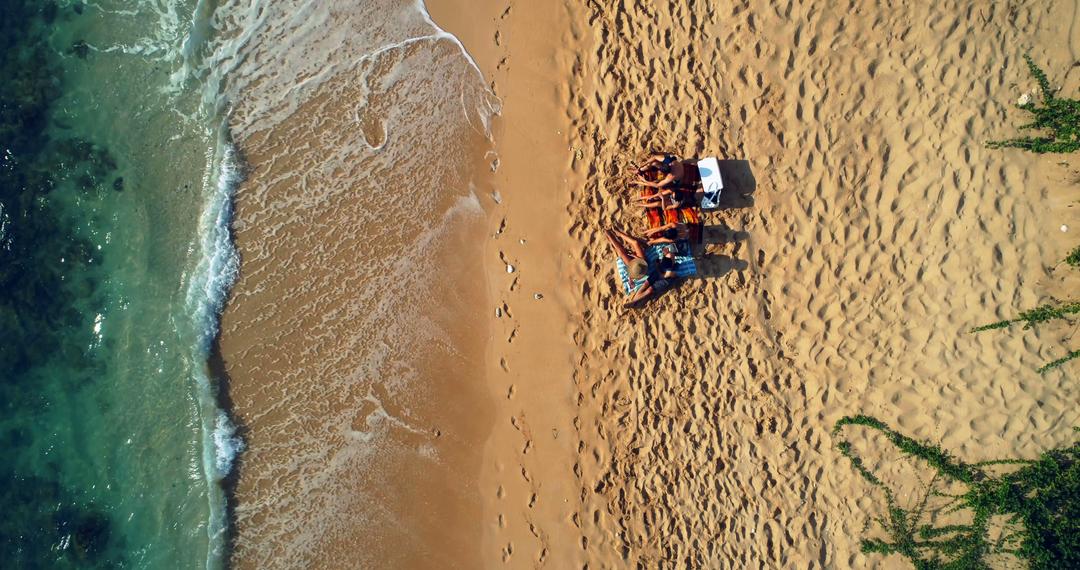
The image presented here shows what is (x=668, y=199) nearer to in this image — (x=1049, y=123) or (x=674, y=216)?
(x=674, y=216)

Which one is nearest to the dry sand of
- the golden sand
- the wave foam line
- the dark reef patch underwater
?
the golden sand

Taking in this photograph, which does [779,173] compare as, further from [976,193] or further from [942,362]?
[942,362]

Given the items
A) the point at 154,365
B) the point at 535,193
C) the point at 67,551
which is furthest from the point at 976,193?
the point at 67,551

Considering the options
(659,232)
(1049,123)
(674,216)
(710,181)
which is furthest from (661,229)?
(1049,123)

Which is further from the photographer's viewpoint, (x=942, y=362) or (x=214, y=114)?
(x=214, y=114)

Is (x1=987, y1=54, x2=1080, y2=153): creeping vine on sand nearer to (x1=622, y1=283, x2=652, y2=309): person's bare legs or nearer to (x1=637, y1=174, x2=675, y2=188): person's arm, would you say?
(x1=637, y1=174, x2=675, y2=188): person's arm

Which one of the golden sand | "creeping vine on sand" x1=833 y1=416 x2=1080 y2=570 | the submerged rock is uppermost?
the submerged rock
